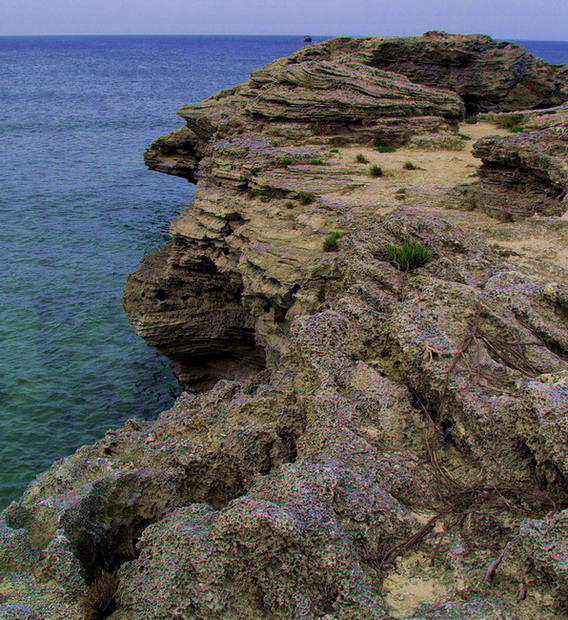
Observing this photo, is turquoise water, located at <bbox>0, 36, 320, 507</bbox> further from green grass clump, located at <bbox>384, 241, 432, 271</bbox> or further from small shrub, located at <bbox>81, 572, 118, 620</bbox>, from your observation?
green grass clump, located at <bbox>384, 241, 432, 271</bbox>

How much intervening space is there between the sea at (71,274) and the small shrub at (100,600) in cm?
1107

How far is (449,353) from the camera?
27.6 feet

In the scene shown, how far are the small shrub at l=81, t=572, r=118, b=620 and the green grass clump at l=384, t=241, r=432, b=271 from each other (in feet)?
25.0

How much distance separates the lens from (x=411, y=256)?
38.8ft

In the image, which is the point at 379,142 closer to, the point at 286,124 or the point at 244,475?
the point at 286,124

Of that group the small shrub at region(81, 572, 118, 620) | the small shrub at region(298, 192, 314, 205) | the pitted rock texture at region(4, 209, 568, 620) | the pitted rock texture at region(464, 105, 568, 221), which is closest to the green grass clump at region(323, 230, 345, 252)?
the small shrub at region(298, 192, 314, 205)

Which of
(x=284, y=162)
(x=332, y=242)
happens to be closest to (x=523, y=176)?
(x=332, y=242)

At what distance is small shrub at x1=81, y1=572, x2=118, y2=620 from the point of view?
6938 millimetres

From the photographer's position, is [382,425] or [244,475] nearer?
[382,425]

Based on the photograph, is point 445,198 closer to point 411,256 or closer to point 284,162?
point 284,162

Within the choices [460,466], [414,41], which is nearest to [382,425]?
[460,466]

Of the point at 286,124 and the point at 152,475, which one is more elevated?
the point at 286,124

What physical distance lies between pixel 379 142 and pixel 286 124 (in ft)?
12.9

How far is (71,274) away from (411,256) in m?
24.0
